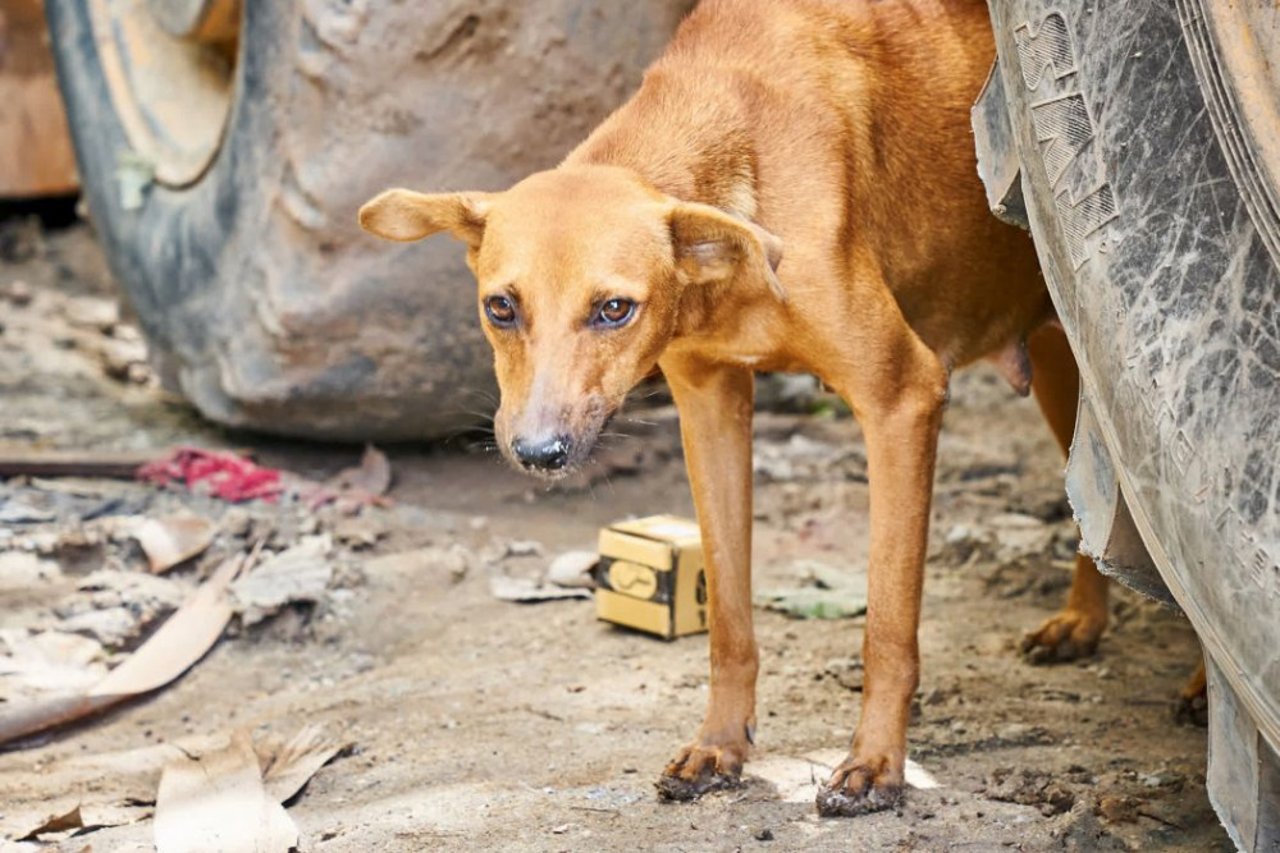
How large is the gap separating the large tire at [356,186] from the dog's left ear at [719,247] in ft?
4.61

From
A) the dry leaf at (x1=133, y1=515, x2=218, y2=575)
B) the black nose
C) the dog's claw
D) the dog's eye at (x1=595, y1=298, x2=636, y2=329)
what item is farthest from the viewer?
the dry leaf at (x1=133, y1=515, x2=218, y2=575)

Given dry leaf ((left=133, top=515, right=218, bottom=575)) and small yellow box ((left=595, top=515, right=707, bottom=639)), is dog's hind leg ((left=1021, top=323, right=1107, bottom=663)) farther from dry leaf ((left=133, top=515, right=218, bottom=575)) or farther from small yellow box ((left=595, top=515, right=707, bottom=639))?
dry leaf ((left=133, top=515, right=218, bottom=575))

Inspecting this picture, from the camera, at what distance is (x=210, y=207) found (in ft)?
15.4

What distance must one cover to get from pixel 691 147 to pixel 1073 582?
1.62m

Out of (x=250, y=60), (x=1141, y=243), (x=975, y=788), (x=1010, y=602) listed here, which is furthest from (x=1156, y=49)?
(x=250, y=60)

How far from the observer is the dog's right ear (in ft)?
9.62

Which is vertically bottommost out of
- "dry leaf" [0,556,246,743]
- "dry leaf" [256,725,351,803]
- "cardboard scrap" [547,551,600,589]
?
"cardboard scrap" [547,551,600,589]

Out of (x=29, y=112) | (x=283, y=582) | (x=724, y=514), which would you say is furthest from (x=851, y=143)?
(x=29, y=112)

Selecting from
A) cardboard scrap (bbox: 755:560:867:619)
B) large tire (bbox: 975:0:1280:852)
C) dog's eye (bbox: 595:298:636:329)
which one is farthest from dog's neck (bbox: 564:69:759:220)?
cardboard scrap (bbox: 755:560:867:619)

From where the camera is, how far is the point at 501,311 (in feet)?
9.16

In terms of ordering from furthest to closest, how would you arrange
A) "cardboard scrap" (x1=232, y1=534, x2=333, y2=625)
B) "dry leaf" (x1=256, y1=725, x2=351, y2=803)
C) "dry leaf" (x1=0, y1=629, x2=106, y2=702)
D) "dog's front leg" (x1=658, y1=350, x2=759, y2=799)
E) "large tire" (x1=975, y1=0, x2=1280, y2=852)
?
1. "cardboard scrap" (x1=232, y1=534, x2=333, y2=625)
2. "dry leaf" (x1=0, y1=629, x2=106, y2=702)
3. "dog's front leg" (x1=658, y1=350, x2=759, y2=799)
4. "dry leaf" (x1=256, y1=725, x2=351, y2=803)
5. "large tire" (x1=975, y1=0, x2=1280, y2=852)

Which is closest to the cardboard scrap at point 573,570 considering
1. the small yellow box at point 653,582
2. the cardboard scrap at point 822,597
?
the small yellow box at point 653,582

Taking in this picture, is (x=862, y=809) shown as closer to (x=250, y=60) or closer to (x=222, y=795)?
(x=222, y=795)

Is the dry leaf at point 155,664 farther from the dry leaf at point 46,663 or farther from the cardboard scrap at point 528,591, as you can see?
the cardboard scrap at point 528,591
